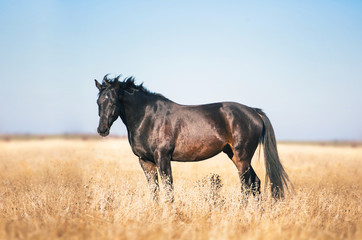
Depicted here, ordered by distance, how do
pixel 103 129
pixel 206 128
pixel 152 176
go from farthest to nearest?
pixel 206 128 → pixel 152 176 → pixel 103 129

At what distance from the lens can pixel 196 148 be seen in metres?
7.26

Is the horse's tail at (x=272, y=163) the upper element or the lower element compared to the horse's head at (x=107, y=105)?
lower

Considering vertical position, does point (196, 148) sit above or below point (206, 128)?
below

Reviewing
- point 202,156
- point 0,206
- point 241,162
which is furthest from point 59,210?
point 241,162

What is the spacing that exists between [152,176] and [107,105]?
1.81 meters

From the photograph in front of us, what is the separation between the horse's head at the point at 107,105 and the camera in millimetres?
6695

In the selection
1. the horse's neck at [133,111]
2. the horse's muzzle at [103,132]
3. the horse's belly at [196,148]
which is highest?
the horse's neck at [133,111]

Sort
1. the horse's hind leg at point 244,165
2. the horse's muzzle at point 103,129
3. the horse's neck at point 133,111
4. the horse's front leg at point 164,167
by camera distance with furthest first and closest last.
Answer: the horse's hind leg at point 244,165, the horse's neck at point 133,111, the horse's muzzle at point 103,129, the horse's front leg at point 164,167

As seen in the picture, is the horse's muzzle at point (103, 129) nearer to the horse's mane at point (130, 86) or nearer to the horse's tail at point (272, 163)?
the horse's mane at point (130, 86)

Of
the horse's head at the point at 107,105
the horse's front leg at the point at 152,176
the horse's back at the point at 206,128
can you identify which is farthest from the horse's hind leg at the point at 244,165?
the horse's head at the point at 107,105

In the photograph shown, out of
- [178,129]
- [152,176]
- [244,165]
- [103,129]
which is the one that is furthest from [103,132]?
[244,165]

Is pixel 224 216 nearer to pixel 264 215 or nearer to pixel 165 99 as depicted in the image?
pixel 264 215

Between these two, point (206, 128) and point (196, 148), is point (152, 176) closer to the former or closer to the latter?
point (196, 148)

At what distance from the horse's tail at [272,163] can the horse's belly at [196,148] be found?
3.97 ft
